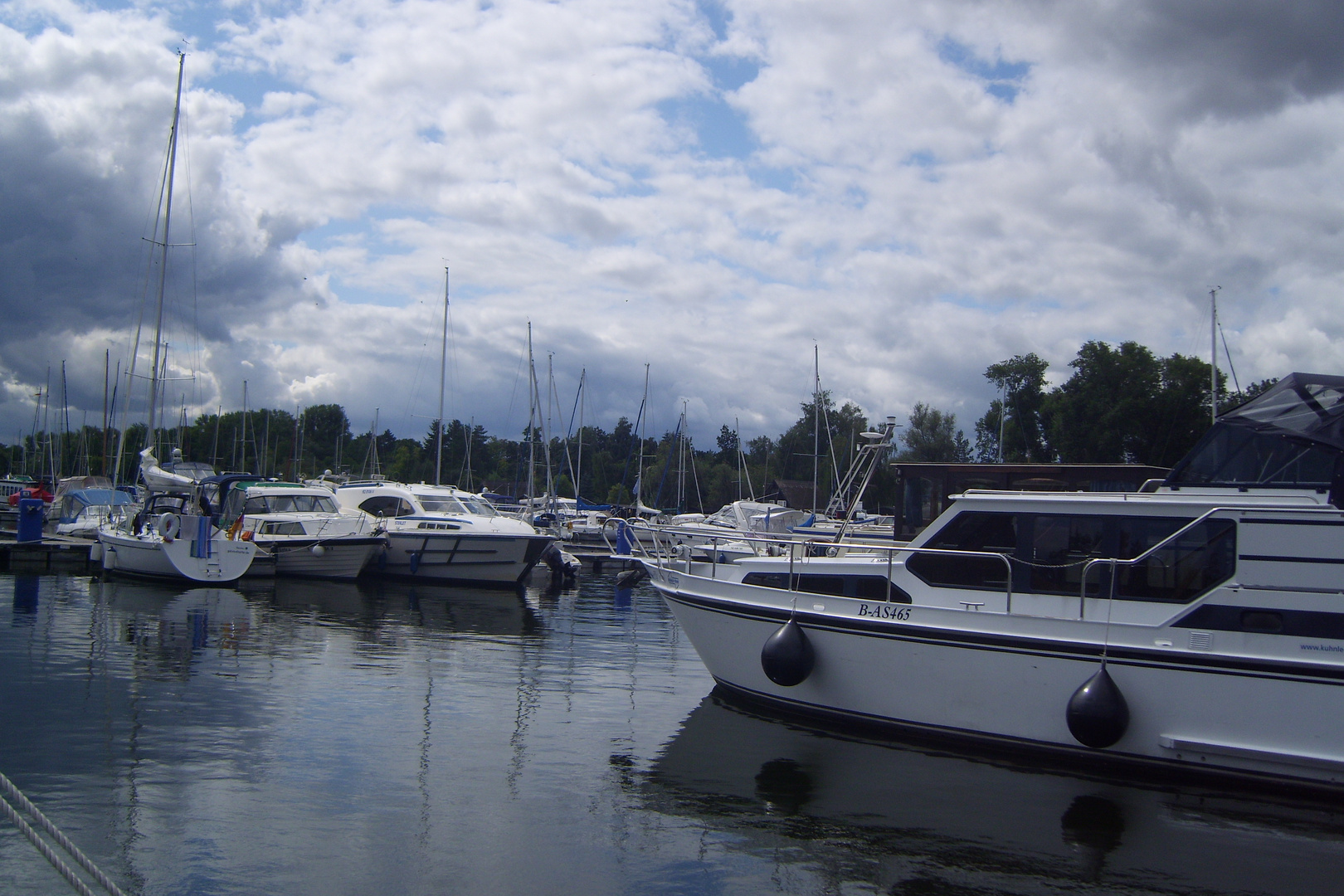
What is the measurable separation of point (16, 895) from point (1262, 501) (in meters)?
10.9

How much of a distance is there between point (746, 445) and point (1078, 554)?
92013mm

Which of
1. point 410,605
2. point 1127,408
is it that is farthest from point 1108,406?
point 410,605

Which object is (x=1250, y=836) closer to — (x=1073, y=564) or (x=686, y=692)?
(x=1073, y=564)

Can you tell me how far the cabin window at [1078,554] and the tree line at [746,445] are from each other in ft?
45.7

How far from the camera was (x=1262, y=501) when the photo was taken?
9242 mm

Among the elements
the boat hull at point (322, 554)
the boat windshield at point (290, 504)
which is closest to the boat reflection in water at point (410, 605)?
the boat hull at point (322, 554)

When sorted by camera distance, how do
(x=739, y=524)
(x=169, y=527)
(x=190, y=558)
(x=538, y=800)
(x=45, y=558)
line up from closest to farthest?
(x=538, y=800) → (x=169, y=527) → (x=190, y=558) → (x=45, y=558) → (x=739, y=524)

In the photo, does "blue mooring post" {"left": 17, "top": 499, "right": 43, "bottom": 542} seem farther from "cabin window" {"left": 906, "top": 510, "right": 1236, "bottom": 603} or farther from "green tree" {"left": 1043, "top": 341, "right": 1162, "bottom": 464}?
"green tree" {"left": 1043, "top": 341, "right": 1162, "bottom": 464}

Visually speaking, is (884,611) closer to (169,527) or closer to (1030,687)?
Answer: (1030,687)

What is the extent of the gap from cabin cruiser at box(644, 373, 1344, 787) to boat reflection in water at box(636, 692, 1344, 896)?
44 centimetres

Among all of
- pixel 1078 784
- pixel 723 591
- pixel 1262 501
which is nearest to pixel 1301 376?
pixel 1262 501

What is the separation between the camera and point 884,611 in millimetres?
10258

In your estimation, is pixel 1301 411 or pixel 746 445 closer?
pixel 1301 411

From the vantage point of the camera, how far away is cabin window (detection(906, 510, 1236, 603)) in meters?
9.22
